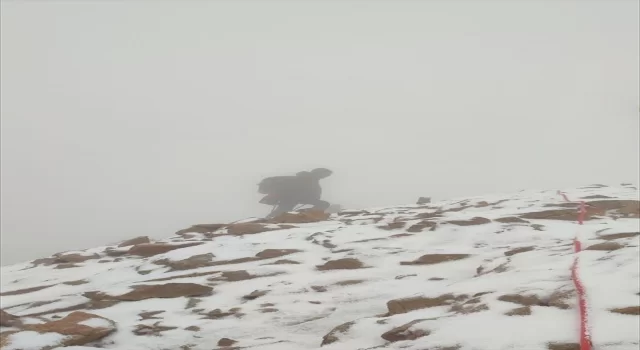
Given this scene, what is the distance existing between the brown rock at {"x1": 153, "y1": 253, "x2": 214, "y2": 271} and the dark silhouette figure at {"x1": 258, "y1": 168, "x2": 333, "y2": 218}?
43092 millimetres

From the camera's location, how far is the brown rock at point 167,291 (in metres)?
10.6

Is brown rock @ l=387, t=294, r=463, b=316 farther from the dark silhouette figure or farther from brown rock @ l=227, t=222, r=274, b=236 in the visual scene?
the dark silhouette figure

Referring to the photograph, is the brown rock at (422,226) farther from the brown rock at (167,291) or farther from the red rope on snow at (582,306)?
the brown rock at (167,291)

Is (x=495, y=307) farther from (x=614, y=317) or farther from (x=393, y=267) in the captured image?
(x=393, y=267)

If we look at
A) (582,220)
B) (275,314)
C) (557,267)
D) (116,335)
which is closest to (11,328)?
(116,335)

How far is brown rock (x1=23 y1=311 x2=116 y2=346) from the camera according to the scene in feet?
25.9

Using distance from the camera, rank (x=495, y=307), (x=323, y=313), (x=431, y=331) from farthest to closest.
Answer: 1. (x=323, y=313)
2. (x=495, y=307)
3. (x=431, y=331)

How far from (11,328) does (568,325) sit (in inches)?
361

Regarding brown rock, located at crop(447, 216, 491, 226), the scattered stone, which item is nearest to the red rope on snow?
brown rock, located at crop(447, 216, 491, 226)

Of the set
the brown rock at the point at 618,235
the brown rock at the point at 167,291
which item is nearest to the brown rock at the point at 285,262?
the brown rock at the point at 167,291

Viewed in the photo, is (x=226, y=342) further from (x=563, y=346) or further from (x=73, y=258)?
(x=73, y=258)

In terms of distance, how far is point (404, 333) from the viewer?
6645 mm

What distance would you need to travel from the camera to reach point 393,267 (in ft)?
37.7

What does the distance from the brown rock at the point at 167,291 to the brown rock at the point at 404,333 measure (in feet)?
16.8
